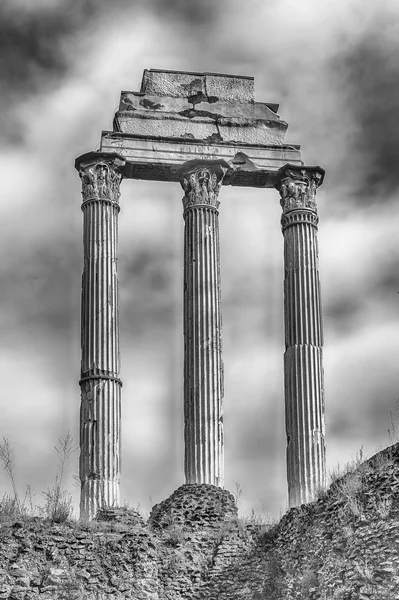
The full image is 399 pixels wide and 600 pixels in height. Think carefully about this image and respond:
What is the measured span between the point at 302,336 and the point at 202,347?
200 cm

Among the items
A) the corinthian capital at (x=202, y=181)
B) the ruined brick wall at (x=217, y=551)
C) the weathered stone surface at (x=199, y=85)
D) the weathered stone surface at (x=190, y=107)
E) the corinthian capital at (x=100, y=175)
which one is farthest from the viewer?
the weathered stone surface at (x=199, y=85)

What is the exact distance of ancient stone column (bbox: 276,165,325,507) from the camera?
2778 cm

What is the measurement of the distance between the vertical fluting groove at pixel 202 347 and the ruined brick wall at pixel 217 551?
93 cm

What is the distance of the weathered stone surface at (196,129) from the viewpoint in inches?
1171

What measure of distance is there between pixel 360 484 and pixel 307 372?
810 centimetres

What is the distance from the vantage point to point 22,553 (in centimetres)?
2248

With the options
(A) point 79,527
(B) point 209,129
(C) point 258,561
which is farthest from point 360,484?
(B) point 209,129

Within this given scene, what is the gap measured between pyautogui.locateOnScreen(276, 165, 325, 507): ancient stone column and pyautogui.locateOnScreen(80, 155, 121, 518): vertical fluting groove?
337cm

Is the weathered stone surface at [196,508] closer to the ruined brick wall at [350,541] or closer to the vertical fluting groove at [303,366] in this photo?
the vertical fluting groove at [303,366]

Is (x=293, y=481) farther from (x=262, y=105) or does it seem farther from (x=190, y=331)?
(x=262, y=105)

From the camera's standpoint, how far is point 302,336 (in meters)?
28.8

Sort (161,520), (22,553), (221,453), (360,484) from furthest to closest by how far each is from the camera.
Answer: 1. (221,453)
2. (161,520)
3. (22,553)
4. (360,484)

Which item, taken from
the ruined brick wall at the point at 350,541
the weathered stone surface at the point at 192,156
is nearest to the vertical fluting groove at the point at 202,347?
the weathered stone surface at the point at 192,156

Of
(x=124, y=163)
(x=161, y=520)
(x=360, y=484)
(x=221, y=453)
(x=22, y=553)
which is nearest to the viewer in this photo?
(x=360, y=484)
